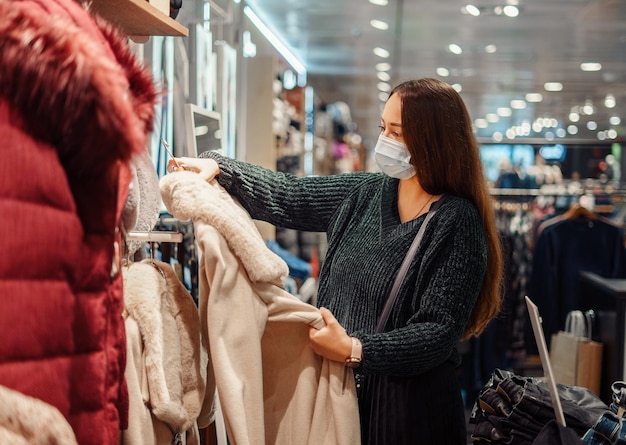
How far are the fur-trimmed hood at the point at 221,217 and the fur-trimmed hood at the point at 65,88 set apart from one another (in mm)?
501

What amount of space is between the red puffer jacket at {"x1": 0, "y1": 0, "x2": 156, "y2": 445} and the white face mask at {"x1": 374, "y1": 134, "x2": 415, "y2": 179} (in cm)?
95

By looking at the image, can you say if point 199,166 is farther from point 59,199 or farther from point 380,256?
point 59,199

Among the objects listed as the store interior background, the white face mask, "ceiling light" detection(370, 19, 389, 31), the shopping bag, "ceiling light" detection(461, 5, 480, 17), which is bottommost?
the shopping bag

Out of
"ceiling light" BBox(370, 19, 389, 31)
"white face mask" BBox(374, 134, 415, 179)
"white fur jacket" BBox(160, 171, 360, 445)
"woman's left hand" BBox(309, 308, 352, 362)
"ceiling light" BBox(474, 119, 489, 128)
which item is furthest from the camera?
"ceiling light" BBox(474, 119, 489, 128)

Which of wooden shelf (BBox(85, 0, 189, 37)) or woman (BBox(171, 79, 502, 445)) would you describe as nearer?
wooden shelf (BBox(85, 0, 189, 37))

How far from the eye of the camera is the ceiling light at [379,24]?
641 centimetres

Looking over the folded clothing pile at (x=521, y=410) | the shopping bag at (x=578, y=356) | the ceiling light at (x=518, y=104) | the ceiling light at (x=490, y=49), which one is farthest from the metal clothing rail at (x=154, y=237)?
the ceiling light at (x=518, y=104)

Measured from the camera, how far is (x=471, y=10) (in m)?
5.77

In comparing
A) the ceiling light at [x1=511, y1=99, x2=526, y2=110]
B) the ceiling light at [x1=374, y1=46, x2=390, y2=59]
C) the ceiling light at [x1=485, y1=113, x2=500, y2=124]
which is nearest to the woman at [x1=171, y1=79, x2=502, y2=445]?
the ceiling light at [x1=374, y1=46, x2=390, y2=59]

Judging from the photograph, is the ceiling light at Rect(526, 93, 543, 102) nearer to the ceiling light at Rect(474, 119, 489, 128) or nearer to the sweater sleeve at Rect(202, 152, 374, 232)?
the ceiling light at Rect(474, 119, 489, 128)

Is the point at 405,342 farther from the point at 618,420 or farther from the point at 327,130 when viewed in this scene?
the point at 327,130

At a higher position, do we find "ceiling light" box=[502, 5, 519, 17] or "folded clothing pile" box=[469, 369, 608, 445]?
"ceiling light" box=[502, 5, 519, 17]

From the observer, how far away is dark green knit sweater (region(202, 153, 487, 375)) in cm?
175

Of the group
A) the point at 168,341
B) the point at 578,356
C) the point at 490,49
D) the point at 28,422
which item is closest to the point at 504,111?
the point at 490,49
